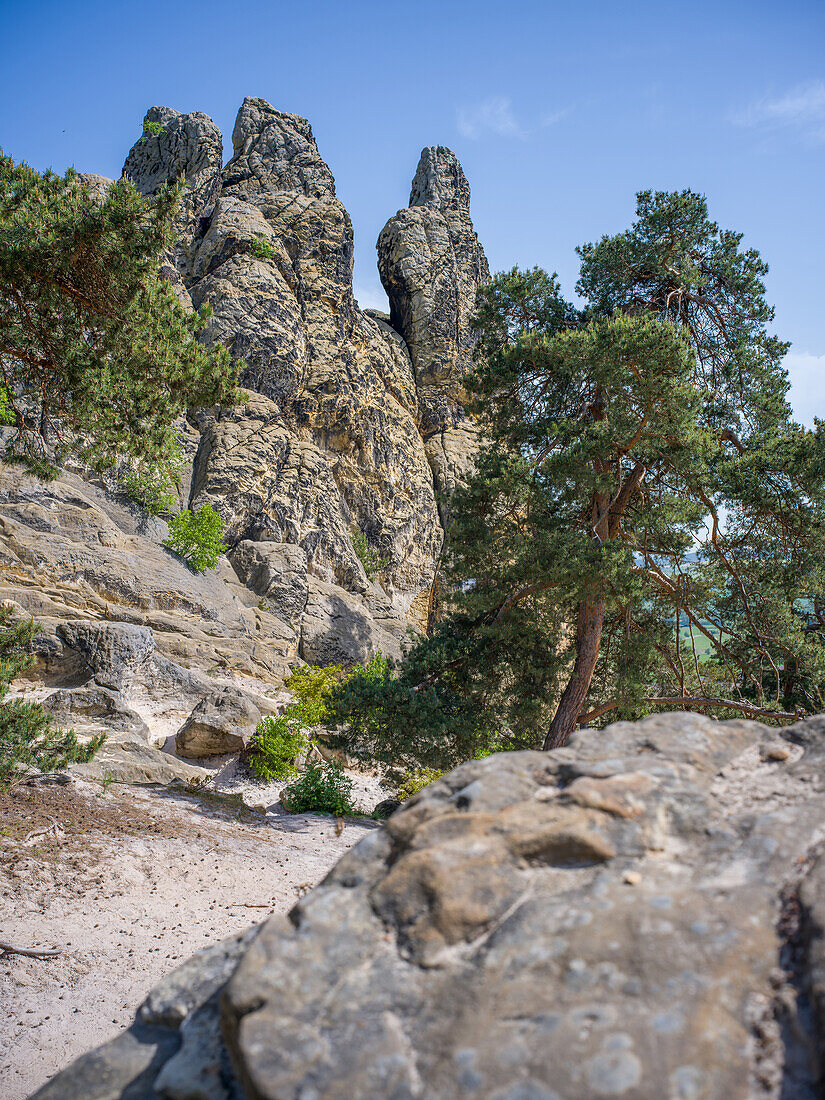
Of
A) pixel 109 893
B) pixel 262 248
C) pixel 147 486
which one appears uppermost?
pixel 262 248

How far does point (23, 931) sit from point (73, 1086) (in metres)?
3.90

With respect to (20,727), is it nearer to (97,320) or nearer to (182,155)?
(97,320)

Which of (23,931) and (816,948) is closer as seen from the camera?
(816,948)

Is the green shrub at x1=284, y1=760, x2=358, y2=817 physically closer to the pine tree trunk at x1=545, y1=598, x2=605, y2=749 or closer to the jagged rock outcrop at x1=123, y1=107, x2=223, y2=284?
the pine tree trunk at x1=545, y1=598, x2=605, y2=749

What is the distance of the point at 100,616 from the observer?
1292cm

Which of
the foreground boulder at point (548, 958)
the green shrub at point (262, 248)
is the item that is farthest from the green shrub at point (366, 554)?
the foreground boulder at point (548, 958)

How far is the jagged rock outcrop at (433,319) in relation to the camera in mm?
29141

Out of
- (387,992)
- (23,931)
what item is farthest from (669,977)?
(23,931)

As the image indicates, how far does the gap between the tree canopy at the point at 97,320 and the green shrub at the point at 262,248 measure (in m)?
18.6

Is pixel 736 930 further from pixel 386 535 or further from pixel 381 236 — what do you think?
pixel 381 236

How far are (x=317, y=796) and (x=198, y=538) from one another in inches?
365


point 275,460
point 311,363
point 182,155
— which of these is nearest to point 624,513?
point 275,460

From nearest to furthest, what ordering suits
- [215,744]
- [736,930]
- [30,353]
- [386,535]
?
[736,930]
[30,353]
[215,744]
[386,535]

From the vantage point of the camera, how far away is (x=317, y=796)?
1002cm
